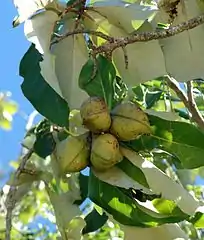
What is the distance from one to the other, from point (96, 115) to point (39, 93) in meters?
0.10

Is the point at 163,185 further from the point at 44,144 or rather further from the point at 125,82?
the point at 44,144

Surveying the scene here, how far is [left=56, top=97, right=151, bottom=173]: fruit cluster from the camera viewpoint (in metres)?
1.05

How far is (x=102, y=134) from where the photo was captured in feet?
3.52

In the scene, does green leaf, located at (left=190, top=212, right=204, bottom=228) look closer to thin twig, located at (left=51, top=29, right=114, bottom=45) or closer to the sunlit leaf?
the sunlit leaf

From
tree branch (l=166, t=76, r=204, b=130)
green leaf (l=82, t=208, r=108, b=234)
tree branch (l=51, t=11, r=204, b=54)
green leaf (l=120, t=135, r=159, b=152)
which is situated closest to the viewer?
tree branch (l=51, t=11, r=204, b=54)

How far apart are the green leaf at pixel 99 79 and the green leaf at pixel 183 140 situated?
0.08 m

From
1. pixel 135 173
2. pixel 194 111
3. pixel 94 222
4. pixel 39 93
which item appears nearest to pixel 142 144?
pixel 135 173

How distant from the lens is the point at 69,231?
137cm

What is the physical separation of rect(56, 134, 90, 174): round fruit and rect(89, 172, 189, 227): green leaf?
5 centimetres

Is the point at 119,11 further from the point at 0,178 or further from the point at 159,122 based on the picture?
the point at 0,178

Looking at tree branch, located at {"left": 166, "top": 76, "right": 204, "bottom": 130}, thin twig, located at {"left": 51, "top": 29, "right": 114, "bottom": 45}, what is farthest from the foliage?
tree branch, located at {"left": 166, "top": 76, "right": 204, "bottom": 130}

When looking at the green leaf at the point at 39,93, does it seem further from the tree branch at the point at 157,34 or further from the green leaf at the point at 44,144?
the green leaf at the point at 44,144

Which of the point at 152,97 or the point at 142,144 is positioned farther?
the point at 152,97

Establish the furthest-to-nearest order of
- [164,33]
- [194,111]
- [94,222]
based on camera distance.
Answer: [94,222], [194,111], [164,33]
